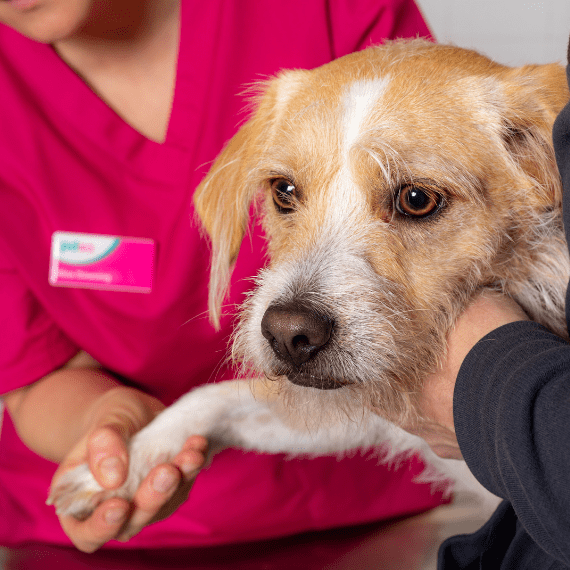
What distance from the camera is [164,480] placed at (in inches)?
31.6

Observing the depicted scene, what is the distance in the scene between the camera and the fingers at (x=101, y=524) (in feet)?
2.71

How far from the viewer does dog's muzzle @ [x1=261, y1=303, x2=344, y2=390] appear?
2.28 feet

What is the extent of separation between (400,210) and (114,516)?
0.65 m

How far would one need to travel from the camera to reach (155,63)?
3.92ft

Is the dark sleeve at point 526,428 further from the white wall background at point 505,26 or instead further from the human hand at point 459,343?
the white wall background at point 505,26

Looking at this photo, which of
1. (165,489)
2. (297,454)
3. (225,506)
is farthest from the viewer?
(225,506)

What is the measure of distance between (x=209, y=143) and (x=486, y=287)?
652 mm

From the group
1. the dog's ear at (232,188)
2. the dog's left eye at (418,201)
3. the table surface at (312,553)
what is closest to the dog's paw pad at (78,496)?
the table surface at (312,553)

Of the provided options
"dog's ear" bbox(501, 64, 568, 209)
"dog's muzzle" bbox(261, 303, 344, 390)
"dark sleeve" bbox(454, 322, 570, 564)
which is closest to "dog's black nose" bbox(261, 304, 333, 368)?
"dog's muzzle" bbox(261, 303, 344, 390)

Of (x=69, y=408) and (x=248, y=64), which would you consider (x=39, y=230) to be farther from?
(x=248, y=64)

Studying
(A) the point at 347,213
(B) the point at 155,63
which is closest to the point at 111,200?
(B) the point at 155,63

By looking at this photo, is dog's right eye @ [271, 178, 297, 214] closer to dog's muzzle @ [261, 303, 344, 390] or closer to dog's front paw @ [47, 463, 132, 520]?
dog's muzzle @ [261, 303, 344, 390]

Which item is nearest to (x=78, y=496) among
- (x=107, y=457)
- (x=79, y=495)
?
(x=79, y=495)

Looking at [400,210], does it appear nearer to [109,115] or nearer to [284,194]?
[284,194]
